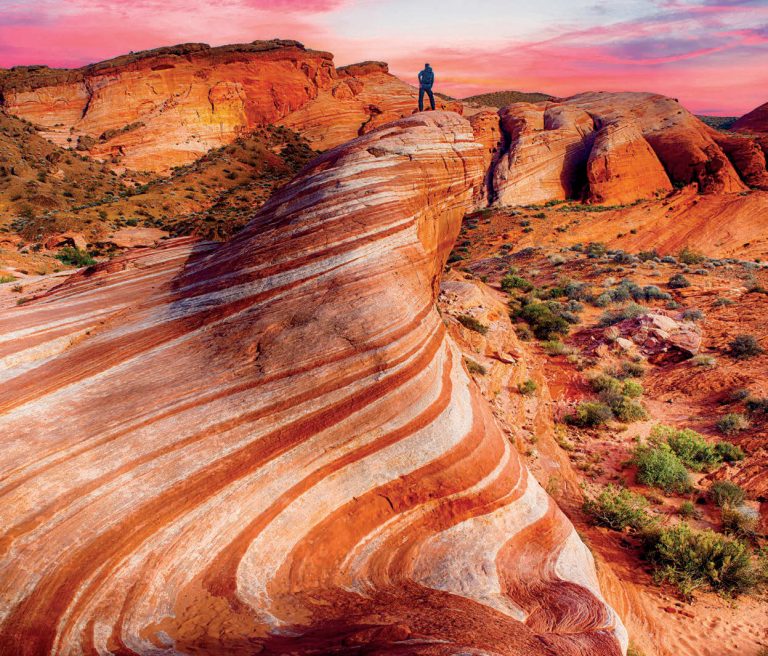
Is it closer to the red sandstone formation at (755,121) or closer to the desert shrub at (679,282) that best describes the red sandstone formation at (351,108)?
the red sandstone formation at (755,121)

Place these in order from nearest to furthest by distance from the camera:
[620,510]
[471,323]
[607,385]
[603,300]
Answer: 1. [620,510]
2. [607,385]
3. [471,323]
4. [603,300]

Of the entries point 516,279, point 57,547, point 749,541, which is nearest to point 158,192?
point 516,279

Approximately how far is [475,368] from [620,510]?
505cm

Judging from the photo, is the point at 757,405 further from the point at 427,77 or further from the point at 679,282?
the point at 427,77

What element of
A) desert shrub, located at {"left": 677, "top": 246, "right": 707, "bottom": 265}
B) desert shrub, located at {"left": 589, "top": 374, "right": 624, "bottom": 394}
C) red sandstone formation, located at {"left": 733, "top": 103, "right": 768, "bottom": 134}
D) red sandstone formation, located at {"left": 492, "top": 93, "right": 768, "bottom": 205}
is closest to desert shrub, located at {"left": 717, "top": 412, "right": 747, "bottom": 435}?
desert shrub, located at {"left": 589, "top": 374, "right": 624, "bottom": 394}

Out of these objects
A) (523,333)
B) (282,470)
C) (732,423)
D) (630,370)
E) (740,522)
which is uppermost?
(282,470)

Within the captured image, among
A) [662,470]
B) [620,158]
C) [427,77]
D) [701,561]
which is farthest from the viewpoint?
[620,158]

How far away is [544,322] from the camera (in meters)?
17.9

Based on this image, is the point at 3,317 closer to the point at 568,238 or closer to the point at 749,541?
the point at 749,541

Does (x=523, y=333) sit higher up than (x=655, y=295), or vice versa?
(x=655, y=295)

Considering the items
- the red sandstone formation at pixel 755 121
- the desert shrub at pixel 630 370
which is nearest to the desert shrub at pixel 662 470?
the desert shrub at pixel 630 370

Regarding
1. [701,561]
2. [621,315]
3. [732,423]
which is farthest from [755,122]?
[701,561]

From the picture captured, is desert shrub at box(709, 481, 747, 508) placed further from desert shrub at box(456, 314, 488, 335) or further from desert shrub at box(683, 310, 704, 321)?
desert shrub at box(683, 310, 704, 321)

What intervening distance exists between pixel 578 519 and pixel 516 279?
15306 millimetres
